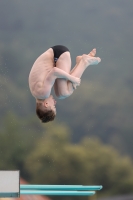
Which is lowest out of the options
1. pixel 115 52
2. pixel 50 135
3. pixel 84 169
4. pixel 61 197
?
pixel 61 197

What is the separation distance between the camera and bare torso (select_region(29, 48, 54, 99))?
3730 millimetres

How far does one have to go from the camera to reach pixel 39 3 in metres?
8.06

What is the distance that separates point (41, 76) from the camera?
150 inches

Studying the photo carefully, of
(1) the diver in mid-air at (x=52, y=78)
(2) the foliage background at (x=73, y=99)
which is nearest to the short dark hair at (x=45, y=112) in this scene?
(1) the diver in mid-air at (x=52, y=78)

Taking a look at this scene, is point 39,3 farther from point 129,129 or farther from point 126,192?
point 126,192

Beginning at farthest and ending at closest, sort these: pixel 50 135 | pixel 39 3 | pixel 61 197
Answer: pixel 39 3, pixel 50 135, pixel 61 197

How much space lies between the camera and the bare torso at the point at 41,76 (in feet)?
12.2

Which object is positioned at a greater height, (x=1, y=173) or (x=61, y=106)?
(x=61, y=106)

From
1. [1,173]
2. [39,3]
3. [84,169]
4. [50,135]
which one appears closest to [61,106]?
[50,135]

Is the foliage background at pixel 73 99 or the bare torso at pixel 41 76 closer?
the bare torso at pixel 41 76

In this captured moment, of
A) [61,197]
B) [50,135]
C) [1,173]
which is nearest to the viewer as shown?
[1,173]

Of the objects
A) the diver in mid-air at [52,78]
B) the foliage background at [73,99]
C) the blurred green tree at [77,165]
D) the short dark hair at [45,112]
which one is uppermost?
the foliage background at [73,99]

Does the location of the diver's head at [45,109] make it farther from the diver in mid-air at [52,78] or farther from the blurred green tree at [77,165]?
the blurred green tree at [77,165]

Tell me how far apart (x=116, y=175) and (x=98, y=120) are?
3.76 feet
